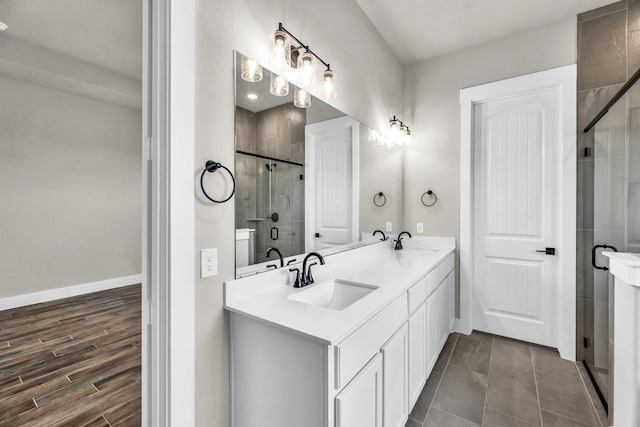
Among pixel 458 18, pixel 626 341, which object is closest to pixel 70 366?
pixel 626 341

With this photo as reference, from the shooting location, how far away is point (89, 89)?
149 inches

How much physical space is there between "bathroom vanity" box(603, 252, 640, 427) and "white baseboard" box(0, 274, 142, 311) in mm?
5531

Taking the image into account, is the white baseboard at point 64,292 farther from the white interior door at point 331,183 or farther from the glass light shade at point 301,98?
the glass light shade at point 301,98

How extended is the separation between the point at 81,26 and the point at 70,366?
2.86 m

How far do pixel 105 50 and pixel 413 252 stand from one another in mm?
3715

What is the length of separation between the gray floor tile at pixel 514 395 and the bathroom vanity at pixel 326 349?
20.6 inches

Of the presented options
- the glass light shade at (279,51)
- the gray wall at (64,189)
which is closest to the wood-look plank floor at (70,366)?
the gray wall at (64,189)

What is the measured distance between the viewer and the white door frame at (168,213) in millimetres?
1073

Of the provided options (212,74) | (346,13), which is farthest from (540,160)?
(212,74)

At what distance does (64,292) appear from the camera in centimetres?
390

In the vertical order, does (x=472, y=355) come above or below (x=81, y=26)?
below

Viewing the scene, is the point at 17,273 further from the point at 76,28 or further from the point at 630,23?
the point at 630,23

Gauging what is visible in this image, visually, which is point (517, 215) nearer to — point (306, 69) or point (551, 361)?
point (551, 361)

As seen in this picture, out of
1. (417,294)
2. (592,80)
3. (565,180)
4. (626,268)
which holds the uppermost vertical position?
(592,80)
